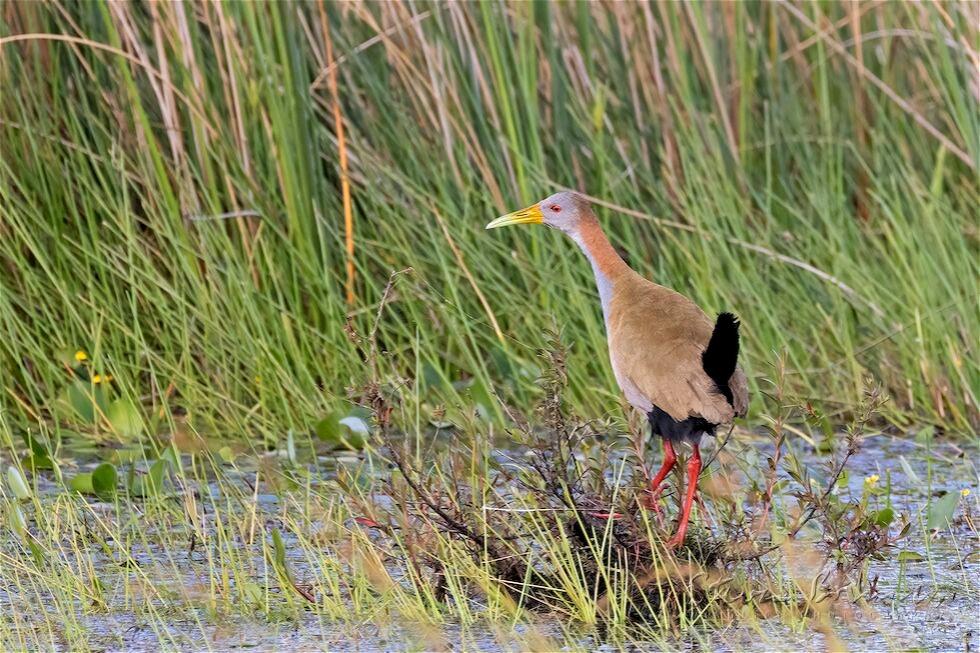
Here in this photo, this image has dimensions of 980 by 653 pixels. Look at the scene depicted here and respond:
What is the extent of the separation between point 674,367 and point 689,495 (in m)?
0.29

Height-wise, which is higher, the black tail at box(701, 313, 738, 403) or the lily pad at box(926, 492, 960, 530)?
the black tail at box(701, 313, 738, 403)

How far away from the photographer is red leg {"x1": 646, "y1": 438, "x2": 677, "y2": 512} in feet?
11.5

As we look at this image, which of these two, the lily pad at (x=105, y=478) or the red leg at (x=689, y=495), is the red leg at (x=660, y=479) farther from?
the lily pad at (x=105, y=478)

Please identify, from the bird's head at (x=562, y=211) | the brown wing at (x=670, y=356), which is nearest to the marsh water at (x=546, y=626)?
the brown wing at (x=670, y=356)

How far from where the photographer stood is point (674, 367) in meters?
3.71

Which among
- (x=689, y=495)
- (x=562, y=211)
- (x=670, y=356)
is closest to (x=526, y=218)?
(x=562, y=211)

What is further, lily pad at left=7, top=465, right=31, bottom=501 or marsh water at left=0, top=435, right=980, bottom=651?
lily pad at left=7, top=465, right=31, bottom=501

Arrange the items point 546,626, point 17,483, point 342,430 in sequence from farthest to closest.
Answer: point 342,430, point 17,483, point 546,626

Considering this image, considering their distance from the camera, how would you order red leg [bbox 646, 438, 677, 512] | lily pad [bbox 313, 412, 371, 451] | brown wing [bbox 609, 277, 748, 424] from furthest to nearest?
lily pad [bbox 313, 412, 371, 451] → brown wing [bbox 609, 277, 748, 424] → red leg [bbox 646, 438, 677, 512]

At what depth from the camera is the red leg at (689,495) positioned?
3533 millimetres

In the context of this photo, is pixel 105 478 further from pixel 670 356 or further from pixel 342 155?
pixel 342 155

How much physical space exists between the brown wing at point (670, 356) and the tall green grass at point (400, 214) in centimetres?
118

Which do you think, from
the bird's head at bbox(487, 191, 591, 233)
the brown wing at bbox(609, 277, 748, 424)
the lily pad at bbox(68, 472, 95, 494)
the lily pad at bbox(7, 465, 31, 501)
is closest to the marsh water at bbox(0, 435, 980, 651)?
the lily pad at bbox(7, 465, 31, 501)

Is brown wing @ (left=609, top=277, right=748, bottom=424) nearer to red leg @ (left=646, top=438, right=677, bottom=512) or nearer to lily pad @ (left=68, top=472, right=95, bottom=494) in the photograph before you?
red leg @ (left=646, top=438, right=677, bottom=512)
